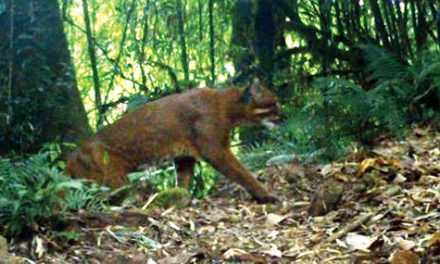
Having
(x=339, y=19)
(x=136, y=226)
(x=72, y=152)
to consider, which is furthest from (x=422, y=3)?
(x=136, y=226)

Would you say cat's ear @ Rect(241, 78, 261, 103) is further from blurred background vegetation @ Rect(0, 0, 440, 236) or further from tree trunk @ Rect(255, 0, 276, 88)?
tree trunk @ Rect(255, 0, 276, 88)

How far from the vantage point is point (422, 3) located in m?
8.60

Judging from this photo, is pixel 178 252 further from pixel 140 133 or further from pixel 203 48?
pixel 203 48

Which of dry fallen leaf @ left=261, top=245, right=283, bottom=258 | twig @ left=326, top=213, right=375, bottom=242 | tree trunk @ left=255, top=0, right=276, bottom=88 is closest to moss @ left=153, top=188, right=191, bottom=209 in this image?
dry fallen leaf @ left=261, top=245, right=283, bottom=258

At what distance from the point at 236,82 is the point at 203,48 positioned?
21.5 inches

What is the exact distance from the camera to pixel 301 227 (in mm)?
4457

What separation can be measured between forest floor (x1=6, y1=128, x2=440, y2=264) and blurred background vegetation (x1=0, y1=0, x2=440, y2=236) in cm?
103

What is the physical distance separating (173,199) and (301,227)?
36.3 inches

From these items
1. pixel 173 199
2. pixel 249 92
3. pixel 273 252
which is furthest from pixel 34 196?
pixel 249 92

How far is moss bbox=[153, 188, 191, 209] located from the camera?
4973mm

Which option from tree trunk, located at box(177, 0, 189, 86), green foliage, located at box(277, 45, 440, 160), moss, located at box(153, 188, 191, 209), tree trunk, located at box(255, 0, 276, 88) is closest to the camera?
moss, located at box(153, 188, 191, 209)

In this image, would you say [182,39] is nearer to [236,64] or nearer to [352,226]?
[236,64]

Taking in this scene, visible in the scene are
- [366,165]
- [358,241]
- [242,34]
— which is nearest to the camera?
[358,241]

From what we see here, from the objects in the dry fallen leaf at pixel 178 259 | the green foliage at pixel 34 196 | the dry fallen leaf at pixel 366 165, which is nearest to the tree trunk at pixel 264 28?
the dry fallen leaf at pixel 366 165
